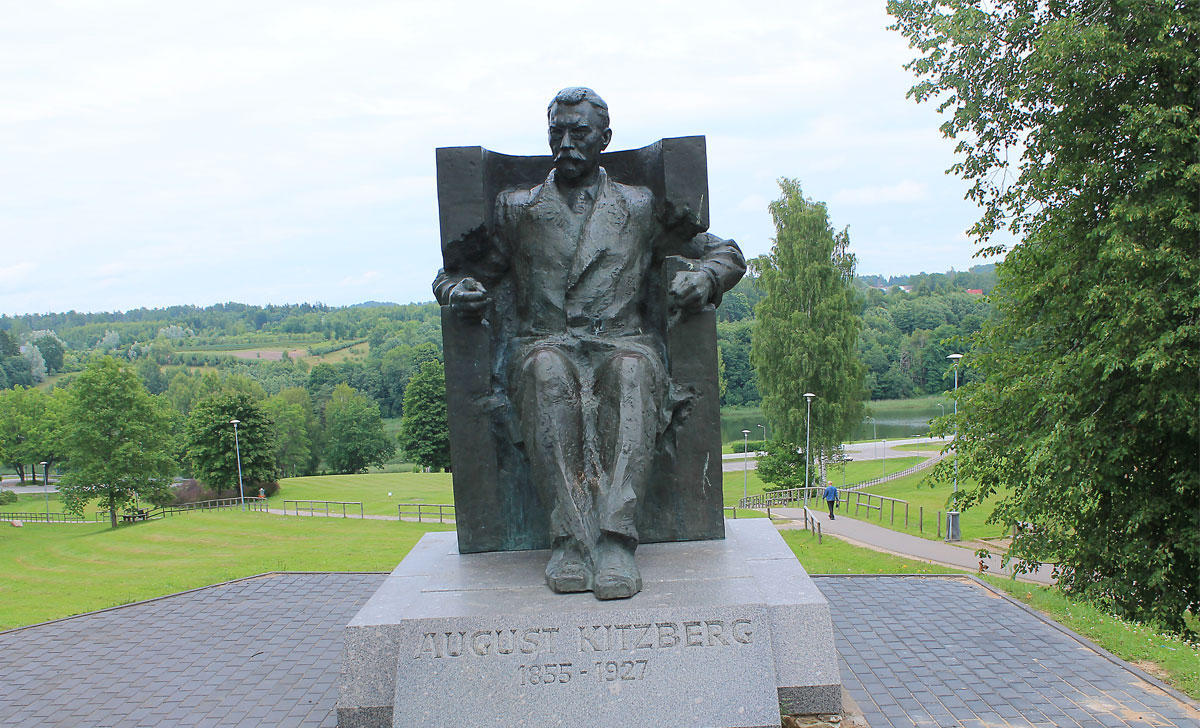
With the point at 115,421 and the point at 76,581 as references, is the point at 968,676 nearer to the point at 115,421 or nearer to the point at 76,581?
the point at 76,581

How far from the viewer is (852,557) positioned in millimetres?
13703

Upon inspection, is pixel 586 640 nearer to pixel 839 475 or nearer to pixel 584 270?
pixel 584 270

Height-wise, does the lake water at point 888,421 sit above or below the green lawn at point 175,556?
below

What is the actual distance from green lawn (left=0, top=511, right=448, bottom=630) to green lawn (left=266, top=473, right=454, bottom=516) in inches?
183

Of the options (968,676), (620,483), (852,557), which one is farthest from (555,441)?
(852,557)

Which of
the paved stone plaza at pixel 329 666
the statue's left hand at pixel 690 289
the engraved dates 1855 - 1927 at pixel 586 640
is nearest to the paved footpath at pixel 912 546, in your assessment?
the paved stone plaza at pixel 329 666

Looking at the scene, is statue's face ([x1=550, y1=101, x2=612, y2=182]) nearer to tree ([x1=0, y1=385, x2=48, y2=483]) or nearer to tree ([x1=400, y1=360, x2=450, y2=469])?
tree ([x1=400, y1=360, x2=450, y2=469])

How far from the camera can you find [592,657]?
3619mm

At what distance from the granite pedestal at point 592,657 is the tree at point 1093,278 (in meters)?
5.65

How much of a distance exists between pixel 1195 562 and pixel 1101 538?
0.88 m

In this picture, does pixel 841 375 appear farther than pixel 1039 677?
Yes

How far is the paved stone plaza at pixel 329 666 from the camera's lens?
A: 4.78 metres

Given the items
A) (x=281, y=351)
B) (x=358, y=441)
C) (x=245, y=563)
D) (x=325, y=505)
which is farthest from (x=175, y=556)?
(x=281, y=351)

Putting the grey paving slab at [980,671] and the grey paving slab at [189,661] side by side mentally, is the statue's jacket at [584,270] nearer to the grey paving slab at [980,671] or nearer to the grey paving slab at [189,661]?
the grey paving slab at [980,671]
